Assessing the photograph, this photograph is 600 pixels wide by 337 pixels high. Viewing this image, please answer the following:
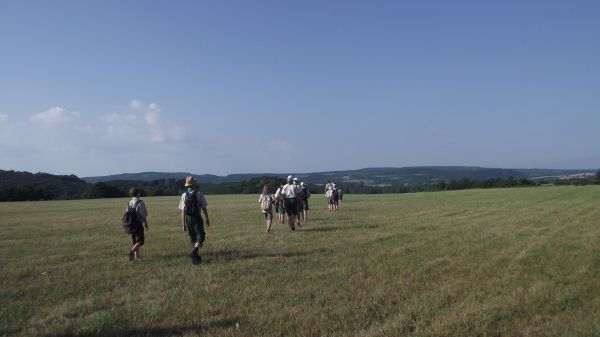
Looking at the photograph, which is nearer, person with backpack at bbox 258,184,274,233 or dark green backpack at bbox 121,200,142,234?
dark green backpack at bbox 121,200,142,234

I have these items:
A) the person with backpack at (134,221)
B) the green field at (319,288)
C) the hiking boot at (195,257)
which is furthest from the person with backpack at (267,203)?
the hiking boot at (195,257)

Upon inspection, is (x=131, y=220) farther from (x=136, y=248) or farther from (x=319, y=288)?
(x=319, y=288)

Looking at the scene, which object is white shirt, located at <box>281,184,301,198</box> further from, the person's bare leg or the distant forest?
the distant forest

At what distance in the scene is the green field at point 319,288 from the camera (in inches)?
225

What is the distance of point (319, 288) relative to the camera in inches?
295

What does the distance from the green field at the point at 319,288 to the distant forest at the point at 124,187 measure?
5708cm

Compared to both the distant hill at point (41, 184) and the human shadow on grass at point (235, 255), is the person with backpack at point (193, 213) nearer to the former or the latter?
the human shadow on grass at point (235, 255)

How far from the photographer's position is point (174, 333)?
5598 millimetres

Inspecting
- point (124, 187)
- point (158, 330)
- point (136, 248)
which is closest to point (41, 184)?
point (124, 187)

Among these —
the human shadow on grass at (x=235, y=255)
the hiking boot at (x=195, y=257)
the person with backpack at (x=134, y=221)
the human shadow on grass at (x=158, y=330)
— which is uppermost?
the person with backpack at (x=134, y=221)

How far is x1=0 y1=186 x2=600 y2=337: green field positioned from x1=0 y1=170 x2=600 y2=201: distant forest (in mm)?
57076

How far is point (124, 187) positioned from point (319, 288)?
97927mm

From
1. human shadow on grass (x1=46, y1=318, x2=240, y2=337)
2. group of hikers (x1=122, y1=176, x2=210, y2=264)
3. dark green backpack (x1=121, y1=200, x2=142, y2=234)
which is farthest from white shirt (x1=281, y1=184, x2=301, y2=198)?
human shadow on grass (x1=46, y1=318, x2=240, y2=337)

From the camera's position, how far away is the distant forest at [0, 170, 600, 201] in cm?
7769
